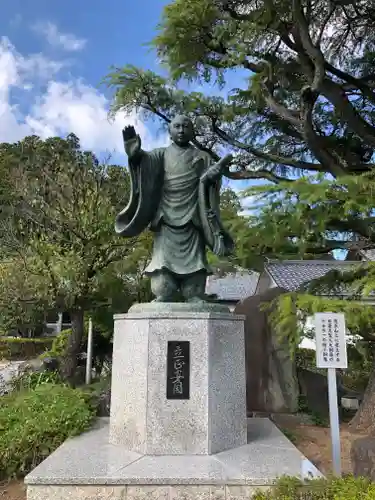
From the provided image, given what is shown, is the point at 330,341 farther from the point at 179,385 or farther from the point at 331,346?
the point at 179,385

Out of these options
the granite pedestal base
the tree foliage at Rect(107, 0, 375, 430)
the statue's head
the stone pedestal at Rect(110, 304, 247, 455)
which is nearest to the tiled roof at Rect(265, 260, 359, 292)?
the tree foliage at Rect(107, 0, 375, 430)

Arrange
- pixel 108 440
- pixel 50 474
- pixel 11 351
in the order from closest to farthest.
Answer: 1. pixel 50 474
2. pixel 108 440
3. pixel 11 351

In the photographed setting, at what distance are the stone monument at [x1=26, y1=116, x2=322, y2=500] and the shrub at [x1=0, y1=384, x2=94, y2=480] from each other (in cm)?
33

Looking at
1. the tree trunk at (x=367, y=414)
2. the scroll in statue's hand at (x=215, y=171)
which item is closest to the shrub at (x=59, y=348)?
the tree trunk at (x=367, y=414)

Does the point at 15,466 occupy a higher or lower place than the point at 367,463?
lower

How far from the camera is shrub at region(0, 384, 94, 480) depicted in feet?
14.3

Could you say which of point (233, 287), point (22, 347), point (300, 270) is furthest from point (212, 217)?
point (22, 347)

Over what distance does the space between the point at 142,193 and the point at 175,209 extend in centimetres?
39

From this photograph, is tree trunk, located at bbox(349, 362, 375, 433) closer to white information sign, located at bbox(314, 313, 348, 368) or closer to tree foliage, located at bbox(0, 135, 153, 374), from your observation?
white information sign, located at bbox(314, 313, 348, 368)

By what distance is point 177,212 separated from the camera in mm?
4371

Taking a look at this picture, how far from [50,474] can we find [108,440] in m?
1.06

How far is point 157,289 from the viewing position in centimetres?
422

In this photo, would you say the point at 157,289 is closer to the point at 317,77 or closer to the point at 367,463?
the point at 367,463

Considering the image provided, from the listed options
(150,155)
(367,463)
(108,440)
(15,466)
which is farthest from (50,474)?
(150,155)
